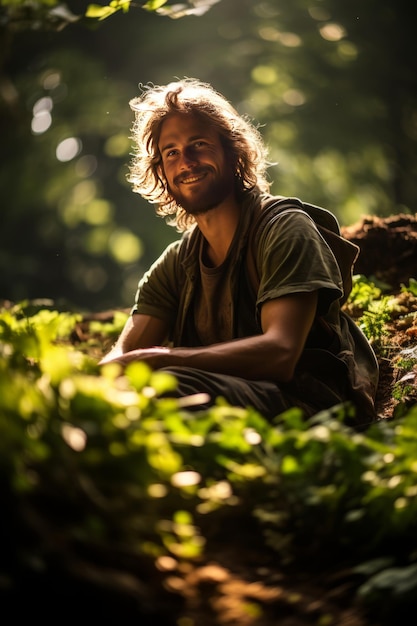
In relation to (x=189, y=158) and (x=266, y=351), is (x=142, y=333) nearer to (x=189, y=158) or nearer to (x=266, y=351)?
(x=189, y=158)

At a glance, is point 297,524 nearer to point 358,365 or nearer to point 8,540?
point 8,540

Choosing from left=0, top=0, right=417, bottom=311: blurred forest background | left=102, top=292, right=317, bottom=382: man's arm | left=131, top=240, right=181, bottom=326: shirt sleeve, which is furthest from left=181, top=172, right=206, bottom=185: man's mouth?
left=0, top=0, right=417, bottom=311: blurred forest background

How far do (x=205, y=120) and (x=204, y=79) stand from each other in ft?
48.3

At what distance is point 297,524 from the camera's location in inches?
88.8

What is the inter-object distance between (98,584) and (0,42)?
250cm

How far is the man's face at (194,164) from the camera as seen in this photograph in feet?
14.8

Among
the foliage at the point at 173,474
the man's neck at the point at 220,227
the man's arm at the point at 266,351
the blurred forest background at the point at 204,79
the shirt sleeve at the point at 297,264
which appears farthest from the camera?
the blurred forest background at the point at 204,79

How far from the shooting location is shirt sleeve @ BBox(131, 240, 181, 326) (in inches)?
188

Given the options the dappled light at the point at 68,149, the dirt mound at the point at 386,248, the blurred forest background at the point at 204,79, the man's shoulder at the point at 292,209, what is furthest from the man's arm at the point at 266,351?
the dappled light at the point at 68,149

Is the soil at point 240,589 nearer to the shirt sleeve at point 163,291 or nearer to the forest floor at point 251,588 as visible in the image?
the forest floor at point 251,588

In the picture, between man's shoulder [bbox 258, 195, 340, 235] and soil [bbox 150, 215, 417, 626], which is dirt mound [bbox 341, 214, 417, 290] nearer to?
man's shoulder [bbox 258, 195, 340, 235]

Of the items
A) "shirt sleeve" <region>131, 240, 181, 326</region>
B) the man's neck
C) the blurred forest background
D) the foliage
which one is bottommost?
the foliage

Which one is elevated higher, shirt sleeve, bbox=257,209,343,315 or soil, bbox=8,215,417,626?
shirt sleeve, bbox=257,209,343,315

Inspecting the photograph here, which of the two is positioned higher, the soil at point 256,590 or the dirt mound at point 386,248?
the dirt mound at point 386,248
